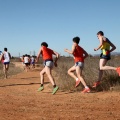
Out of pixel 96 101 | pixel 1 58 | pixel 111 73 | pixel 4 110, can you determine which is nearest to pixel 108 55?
pixel 111 73

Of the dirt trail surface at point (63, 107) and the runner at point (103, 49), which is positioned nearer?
the dirt trail surface at point (63, 107)

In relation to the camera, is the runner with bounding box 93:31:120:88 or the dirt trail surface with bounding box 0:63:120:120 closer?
the dirt trail surface with bounding box 0:63:120:120

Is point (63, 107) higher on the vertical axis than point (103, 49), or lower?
lower

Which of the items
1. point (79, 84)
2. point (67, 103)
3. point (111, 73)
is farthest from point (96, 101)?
point (111, 73)

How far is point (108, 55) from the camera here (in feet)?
33.3

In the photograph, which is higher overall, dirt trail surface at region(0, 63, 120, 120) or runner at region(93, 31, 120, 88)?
runner at region(93, 31, 120, 88)

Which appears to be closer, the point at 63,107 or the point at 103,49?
the point at 63,107

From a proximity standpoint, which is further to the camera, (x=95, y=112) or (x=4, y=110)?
(x=4, y=110)

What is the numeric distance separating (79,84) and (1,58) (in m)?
7.66

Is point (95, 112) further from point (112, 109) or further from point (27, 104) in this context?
point (27, 104)

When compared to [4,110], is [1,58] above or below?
above

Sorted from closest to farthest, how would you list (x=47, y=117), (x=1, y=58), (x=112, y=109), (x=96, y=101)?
(x=47, y=117) → (x=112, y=109) → (x=96, y=101) → (x=1, y=58)

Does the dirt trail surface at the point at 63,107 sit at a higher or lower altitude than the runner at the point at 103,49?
lower

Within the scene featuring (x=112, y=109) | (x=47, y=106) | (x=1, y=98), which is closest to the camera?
(x=112, y=109)
